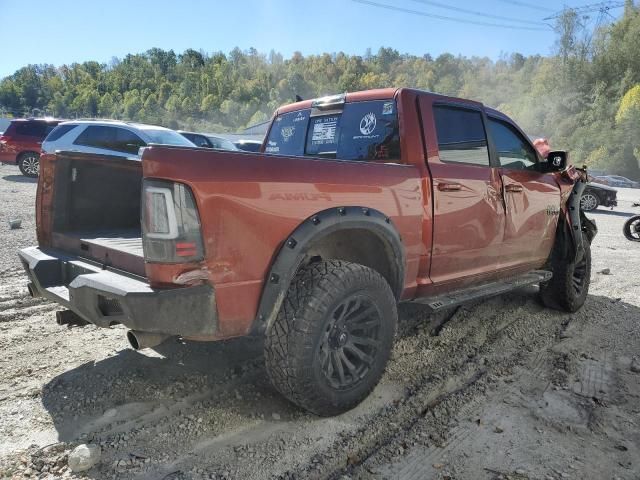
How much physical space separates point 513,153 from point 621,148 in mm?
58141

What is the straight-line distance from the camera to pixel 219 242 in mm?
2303

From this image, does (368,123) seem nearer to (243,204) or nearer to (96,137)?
(243,204)

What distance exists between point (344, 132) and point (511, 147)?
157cm

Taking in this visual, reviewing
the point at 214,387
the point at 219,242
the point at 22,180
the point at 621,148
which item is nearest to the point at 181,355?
the point at 214,387

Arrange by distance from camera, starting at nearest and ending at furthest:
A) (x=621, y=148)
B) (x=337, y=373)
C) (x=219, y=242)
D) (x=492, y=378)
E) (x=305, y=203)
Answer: (x=219, y=242), (x=305, y=203), (x=337, y=373), (x=492, y=378), (x=621, y=148)

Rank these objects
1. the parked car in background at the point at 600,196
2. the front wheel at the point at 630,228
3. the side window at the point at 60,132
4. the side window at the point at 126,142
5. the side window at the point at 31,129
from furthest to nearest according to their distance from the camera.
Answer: the parked car in background at the point at 600,196, the side window at the point at 31,129, the side window at the point at 60,132, the side window at the point at 126,142, the front wheel at the point at 630,228

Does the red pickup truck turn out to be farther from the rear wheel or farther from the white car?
the rear wheel

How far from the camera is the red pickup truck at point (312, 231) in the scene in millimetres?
2283

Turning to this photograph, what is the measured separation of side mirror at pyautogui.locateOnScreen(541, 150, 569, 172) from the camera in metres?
4.35

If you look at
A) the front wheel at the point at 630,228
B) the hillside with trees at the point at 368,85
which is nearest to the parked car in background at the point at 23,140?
the front wheel at the point at 630,228

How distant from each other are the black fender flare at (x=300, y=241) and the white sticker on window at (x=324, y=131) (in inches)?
46.8

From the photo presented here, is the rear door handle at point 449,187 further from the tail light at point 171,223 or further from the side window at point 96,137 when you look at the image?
the side window at point 96,137

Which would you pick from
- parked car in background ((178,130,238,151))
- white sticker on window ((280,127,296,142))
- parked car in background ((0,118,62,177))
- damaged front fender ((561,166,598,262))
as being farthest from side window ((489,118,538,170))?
parked car in background ((0,118,62,177))

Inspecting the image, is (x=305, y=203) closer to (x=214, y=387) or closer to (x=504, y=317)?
(x=214, y=387)
